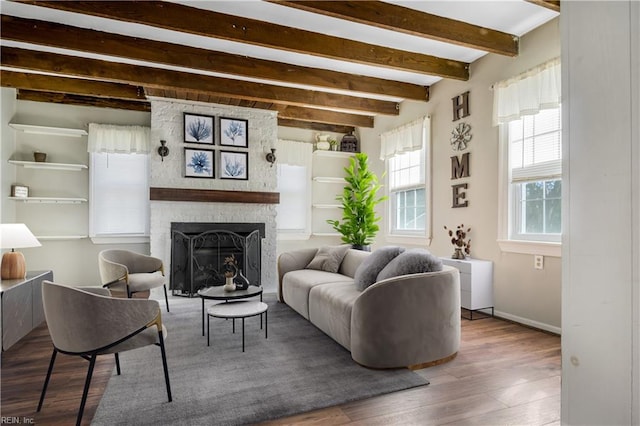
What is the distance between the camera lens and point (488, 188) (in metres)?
3.92

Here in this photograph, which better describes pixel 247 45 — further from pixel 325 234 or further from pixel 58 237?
pixel 58 237

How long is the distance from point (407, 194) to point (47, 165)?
5.03 m

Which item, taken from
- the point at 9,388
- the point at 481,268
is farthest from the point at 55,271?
the point at 481,268

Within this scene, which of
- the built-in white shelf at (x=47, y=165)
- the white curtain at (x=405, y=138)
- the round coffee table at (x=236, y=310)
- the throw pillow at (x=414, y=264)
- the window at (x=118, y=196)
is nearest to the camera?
the throw pillow at (x=414, y=264)

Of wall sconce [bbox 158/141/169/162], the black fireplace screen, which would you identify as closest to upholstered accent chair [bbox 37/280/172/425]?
the black fireplace screen

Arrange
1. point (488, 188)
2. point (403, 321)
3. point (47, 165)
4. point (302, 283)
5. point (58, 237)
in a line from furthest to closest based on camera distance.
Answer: point (58, 237) < point (47, 165) < point (488, 188) < point (302, 283) < point (403, 321)

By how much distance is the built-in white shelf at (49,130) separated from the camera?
15.3 feet

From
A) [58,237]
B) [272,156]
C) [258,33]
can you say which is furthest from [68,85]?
[258,33]

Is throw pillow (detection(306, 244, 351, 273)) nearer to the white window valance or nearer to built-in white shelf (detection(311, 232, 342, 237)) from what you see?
built-in white shelf (detection(311, 232, 342, 237))

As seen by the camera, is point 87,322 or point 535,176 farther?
point 535,176

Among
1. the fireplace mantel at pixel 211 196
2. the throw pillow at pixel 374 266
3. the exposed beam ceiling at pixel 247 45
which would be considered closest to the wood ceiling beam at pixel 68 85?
the exposed beam ceiling at pixel 247 45

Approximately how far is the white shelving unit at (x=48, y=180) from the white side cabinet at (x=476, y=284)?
5.02 m

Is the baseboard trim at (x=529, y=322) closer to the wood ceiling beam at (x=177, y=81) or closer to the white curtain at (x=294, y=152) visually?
the wood ceiling beam at (x=177, y=81)

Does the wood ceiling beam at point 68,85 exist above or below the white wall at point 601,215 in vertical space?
above
